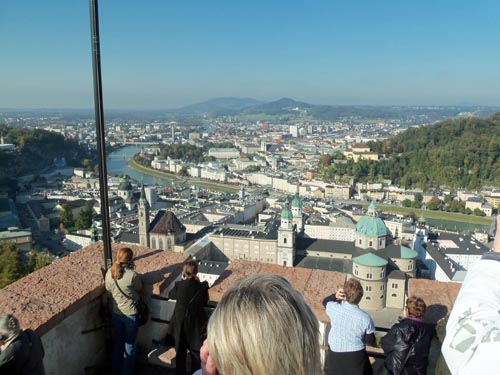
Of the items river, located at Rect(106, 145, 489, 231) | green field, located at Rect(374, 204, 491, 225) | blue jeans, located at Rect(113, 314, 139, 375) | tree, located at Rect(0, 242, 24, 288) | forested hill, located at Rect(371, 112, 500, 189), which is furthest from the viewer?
forested hill, located at Rect(371, 112, 500, 189)

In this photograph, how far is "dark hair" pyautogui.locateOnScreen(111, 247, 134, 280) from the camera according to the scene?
1.31 m

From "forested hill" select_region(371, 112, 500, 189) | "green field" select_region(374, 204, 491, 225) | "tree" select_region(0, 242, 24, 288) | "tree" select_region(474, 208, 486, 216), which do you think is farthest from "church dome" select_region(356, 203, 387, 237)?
"forested hill" select_region(371, 112, 500, 189)

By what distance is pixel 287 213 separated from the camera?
1271cm

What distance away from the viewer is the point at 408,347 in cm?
113

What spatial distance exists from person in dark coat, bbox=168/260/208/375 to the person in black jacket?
0.50 metres

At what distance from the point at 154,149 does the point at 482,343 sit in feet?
155

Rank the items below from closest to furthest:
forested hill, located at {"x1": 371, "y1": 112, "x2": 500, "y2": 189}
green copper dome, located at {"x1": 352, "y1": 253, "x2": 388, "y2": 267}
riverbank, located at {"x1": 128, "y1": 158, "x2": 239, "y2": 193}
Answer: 1. green copper dome, located at {"x1": 352, "y1": 253, "x2": 388, "y2": 267}
2. forested hill, located at {"x1": 371, "y1": 112, "x2": 500, "y2": 189}
3. riverbank, located at {"x1": 128, "y1": 158, "x2": 239, "y2": 193}

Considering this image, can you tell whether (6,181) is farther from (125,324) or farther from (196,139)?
(196,139)

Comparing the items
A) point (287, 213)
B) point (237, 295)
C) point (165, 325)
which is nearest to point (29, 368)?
point (165, 325)

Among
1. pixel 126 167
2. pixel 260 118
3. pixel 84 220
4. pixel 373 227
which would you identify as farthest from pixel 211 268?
pixel 260 118

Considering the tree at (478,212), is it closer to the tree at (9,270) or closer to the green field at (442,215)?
the green field at (442,215)

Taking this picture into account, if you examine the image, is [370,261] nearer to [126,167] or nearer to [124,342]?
[124,342]

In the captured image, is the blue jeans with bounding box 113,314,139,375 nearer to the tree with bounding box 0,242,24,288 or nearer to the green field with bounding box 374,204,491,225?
the tree with bounding box 0,242,24,288

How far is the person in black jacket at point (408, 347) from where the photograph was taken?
1134 mm
